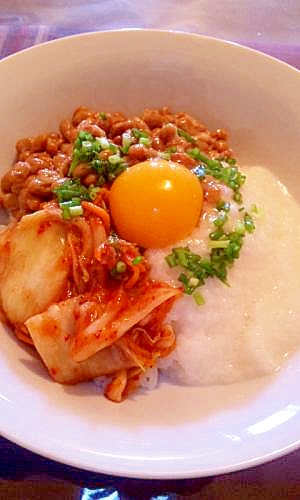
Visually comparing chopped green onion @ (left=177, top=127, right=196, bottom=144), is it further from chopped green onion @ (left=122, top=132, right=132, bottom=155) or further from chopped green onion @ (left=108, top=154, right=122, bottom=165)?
chopped green onion @ (left=108, top=154, right=122, bottom=165)

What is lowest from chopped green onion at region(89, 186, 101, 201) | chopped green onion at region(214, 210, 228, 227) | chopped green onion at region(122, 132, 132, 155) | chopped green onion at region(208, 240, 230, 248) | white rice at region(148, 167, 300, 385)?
white rice at region(148, 167, 300, 385)

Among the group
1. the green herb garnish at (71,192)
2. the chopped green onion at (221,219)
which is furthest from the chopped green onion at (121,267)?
the chopped green onion at (221,219)

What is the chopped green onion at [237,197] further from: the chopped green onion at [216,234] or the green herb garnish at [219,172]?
the chopped green onion at [216,234]

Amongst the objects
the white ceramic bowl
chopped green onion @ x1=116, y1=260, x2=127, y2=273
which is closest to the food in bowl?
chopped green onion @ x1=116, y1=260, x2=127, y2=273

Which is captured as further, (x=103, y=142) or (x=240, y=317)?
(x=103, y=142)

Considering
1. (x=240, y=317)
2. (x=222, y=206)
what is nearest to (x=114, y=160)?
(x=222, y=206)

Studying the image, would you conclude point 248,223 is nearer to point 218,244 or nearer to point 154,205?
point 218,244

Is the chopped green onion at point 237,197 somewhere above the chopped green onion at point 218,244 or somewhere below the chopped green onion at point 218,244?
above
